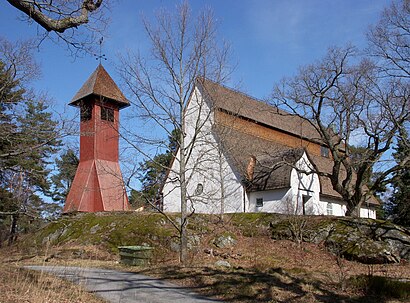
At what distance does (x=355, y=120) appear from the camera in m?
25.0

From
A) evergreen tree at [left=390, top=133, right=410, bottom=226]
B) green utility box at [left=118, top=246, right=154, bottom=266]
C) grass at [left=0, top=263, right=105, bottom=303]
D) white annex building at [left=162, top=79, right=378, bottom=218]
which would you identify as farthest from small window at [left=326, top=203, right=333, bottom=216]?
grass at [left=0, top=263, right=105, bottom=303]

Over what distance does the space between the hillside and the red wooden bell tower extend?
17.6 feet

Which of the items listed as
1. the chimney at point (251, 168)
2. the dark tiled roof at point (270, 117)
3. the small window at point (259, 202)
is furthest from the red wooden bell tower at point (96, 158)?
the dark tiled roof at point (270, 117)

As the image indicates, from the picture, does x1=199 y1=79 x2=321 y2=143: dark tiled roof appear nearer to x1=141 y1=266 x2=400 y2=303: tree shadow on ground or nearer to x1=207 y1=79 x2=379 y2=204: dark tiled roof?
x1=207 y1=79 x2=379 y2=204: dark tiled roof

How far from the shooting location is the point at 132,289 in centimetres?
962

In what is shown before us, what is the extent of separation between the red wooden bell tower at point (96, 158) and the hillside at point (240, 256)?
17.6 ft

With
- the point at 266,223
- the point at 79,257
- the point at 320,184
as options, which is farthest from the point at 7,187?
the point at 320,184

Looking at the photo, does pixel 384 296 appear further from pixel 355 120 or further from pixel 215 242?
pixel 355 120

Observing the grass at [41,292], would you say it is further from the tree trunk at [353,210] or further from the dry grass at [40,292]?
the tree trunk at [353,210]

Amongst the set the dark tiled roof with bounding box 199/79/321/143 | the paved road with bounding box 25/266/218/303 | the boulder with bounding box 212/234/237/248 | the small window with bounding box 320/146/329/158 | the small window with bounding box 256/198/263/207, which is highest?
the dark tiled roof with bounding box 199/79/321/143

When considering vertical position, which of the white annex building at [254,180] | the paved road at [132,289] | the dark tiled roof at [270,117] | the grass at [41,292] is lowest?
the paved road at [132,289]

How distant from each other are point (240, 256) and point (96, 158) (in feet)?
52.8

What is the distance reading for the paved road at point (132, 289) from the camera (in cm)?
853

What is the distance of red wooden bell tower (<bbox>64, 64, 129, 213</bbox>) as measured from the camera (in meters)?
28.1
